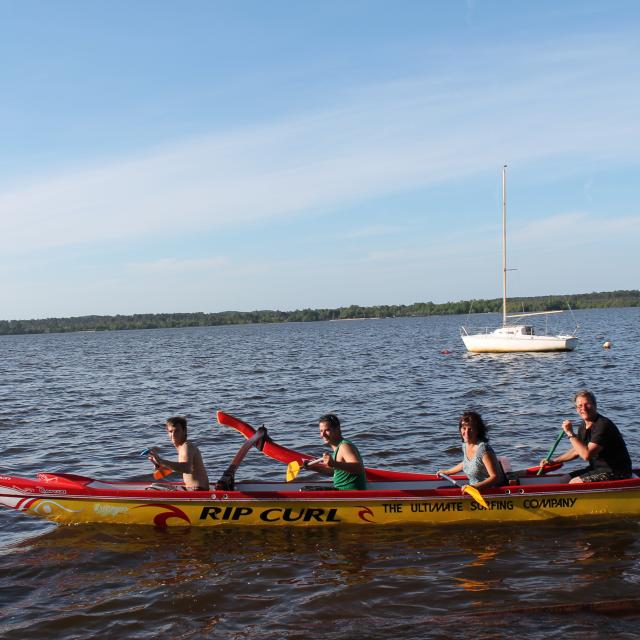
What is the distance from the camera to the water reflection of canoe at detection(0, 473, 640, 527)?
952 centimetres

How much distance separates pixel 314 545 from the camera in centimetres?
931

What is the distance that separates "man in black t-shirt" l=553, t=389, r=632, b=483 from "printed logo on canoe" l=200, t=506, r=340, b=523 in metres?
3.43

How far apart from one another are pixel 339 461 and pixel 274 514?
1263mm

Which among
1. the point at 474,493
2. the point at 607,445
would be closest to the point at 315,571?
the point at 474,493

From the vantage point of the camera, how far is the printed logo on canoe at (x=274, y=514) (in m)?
9.62

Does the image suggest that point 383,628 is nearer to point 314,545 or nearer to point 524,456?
point 314,545

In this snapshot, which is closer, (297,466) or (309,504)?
(309,504)

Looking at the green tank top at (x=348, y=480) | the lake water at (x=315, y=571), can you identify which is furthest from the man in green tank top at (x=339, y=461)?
the lake water at (x=315, y=571)

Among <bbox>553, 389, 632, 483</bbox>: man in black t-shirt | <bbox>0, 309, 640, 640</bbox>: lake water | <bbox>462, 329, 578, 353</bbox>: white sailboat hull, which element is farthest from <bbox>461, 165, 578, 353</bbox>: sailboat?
<bbox>553, 389, 632, 483</bbox>: man in black t-shirt

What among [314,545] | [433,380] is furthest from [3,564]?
[433,380]

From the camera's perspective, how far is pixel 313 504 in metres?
9.56

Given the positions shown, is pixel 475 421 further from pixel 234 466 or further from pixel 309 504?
pixel 234 466

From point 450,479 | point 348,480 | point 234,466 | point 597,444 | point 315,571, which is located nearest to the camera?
point 315,571

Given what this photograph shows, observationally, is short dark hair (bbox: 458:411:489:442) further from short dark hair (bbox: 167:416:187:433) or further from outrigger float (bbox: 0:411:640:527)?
short dark hair (bbox: 167:416:187:433)
